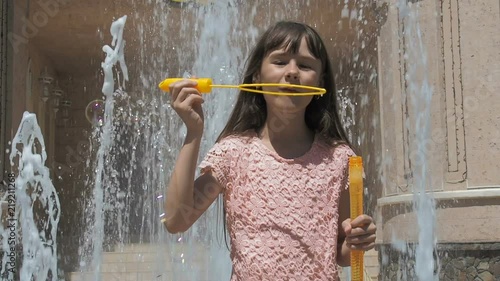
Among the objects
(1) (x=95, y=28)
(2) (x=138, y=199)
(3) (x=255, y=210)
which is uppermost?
(1) (x=95, y=28)

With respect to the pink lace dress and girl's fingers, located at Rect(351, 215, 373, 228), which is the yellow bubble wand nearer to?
the pink lace dress

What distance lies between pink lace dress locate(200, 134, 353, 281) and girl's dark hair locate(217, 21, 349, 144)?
59mm

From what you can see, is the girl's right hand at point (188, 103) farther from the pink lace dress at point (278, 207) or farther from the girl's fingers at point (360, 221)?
the girl's fingers at point (360, 221)

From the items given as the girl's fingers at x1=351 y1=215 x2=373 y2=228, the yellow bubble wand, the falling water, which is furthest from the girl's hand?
the falling water

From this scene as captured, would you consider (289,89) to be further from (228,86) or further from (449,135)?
(449,135)

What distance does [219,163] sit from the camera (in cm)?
145

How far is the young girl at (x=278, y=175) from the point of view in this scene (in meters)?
1.37

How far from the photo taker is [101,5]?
950cm

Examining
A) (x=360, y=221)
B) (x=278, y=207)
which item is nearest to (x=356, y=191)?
(x=360, y=221)

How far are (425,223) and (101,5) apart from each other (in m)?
4.84

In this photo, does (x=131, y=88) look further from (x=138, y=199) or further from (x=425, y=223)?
(x=425, y=223)

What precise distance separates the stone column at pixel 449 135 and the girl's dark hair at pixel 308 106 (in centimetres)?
450

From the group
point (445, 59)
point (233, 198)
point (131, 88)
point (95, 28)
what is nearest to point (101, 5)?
point (95, 28)

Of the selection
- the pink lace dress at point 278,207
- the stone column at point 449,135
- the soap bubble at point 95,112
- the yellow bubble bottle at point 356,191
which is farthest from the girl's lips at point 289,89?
the soap bubble at point 95,112
